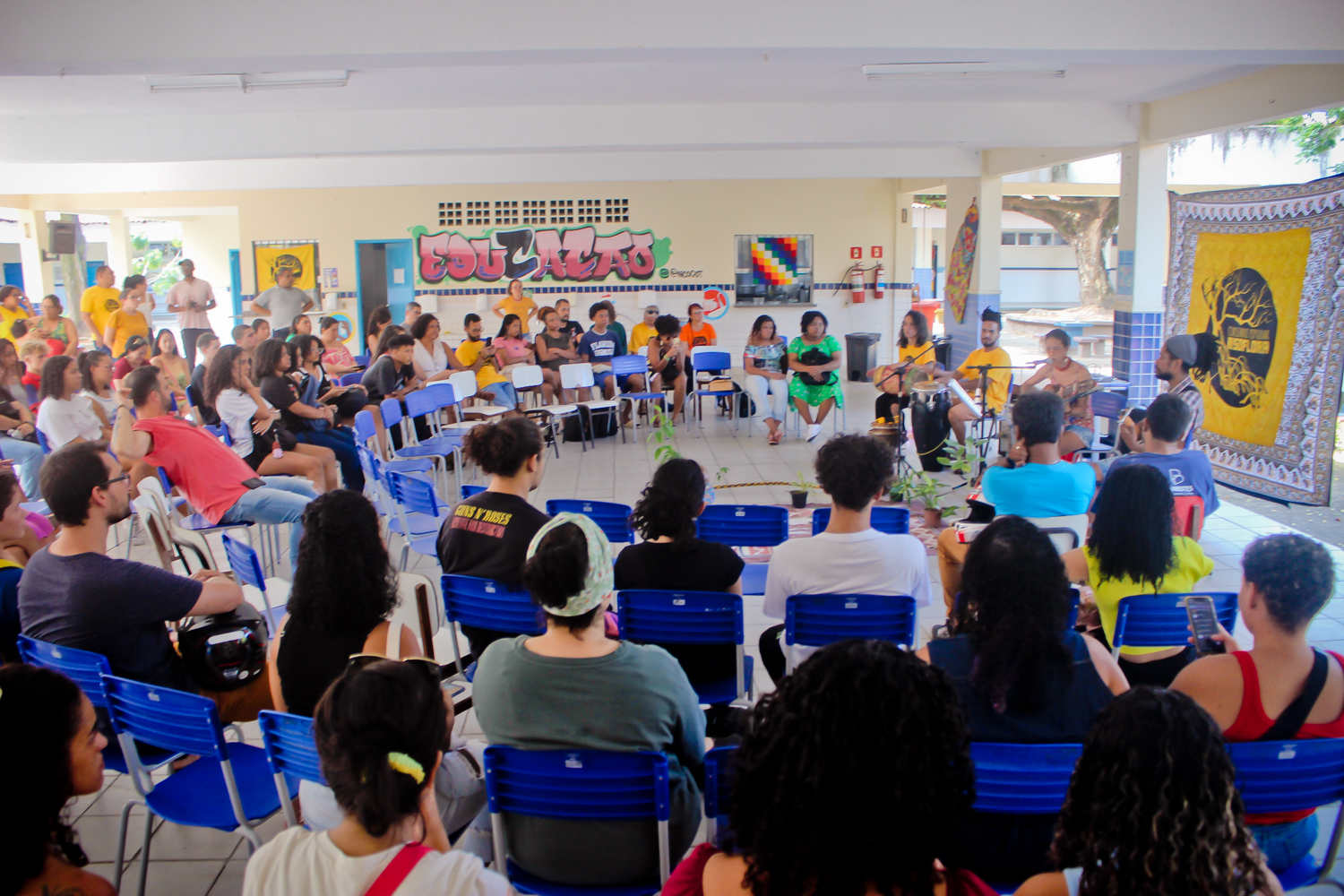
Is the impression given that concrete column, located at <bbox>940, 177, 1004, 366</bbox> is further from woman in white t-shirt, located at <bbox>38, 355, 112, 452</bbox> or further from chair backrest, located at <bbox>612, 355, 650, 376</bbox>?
woman in white t-shirt, located at <bbox>38, 355, 112, 452</bbox>

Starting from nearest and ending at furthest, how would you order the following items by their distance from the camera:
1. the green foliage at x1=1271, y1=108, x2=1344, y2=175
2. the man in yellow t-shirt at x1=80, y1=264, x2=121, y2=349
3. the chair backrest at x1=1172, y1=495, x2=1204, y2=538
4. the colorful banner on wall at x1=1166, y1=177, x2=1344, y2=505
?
1. the chair backrest at x1=1172, y1=495, x2=1204, y2=538
2. the colorful banner on wall at x1=1166, y1=177, x2=1344, y2=505
3. the man in yellow t-shirt at x1=80, y1=264, x2=121, y2=349
4. the green foliage at x1=1271, y1=108, x2=1344, y2=175

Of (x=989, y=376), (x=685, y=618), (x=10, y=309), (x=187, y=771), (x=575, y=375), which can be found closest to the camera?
(x=187, y=771)

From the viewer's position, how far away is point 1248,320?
639cm

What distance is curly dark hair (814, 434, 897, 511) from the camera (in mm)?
3088

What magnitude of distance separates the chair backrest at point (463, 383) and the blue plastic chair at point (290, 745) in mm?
5713

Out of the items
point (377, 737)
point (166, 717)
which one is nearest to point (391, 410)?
point (166, 717)

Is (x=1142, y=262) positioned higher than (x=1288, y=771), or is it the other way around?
(x=1142, y=262)

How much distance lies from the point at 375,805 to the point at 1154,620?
90.2 inches

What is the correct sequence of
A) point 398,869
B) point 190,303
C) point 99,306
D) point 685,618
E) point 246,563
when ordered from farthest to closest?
1. point 190,303
2. point 99,306
3. point 246,563
4. point 685,618
5. point 398,869

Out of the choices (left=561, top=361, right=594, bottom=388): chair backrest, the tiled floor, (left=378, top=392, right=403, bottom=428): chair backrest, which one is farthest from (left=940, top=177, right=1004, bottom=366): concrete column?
(left=378, top=392, right=403, bottom=428): chair backrest

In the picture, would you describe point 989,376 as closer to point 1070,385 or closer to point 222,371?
point 1070,385

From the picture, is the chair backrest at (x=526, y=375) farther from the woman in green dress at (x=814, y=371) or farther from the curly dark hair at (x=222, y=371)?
the curly dark hair at (x=222, y=371)

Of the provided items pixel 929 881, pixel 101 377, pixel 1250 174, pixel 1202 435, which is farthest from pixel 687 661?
pixel 1250 174

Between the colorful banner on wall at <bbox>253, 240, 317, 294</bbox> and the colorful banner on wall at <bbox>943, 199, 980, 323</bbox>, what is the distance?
28.9ft
